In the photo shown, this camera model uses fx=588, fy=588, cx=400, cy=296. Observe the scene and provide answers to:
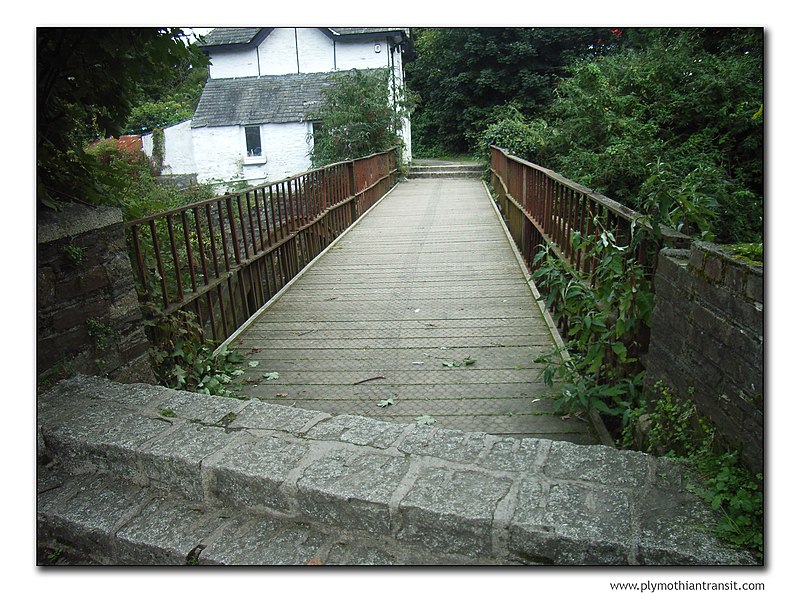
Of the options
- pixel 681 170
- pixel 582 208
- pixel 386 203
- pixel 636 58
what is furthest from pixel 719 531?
pixel 386 203

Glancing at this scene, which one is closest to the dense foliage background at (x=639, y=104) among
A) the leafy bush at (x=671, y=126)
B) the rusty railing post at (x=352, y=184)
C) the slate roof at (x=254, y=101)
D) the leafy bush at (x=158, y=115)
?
the leafy bush at (x=671, y=126)

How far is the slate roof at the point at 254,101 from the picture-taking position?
17766 millimetres

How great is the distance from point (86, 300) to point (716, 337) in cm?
269

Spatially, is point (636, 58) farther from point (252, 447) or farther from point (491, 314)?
point (252, 447)

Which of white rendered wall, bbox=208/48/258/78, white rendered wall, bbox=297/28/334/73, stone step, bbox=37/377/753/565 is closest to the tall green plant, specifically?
stone step, bbox=37/377/753/565

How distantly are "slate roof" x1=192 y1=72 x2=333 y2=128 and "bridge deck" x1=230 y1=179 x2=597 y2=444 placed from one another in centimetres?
1186

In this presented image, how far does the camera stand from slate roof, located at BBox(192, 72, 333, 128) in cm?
1777

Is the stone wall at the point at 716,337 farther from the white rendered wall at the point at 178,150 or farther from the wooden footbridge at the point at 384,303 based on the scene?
the white rendered wall at the point at 178,150

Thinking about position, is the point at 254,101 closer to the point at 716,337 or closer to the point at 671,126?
the point at 671,126

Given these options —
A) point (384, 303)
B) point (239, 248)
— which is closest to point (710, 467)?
point (384, 303)

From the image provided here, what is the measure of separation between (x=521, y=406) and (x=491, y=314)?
1.65 m

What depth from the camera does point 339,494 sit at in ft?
6.33

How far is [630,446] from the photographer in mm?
2734

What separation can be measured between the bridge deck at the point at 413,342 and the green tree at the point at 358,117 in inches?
331
